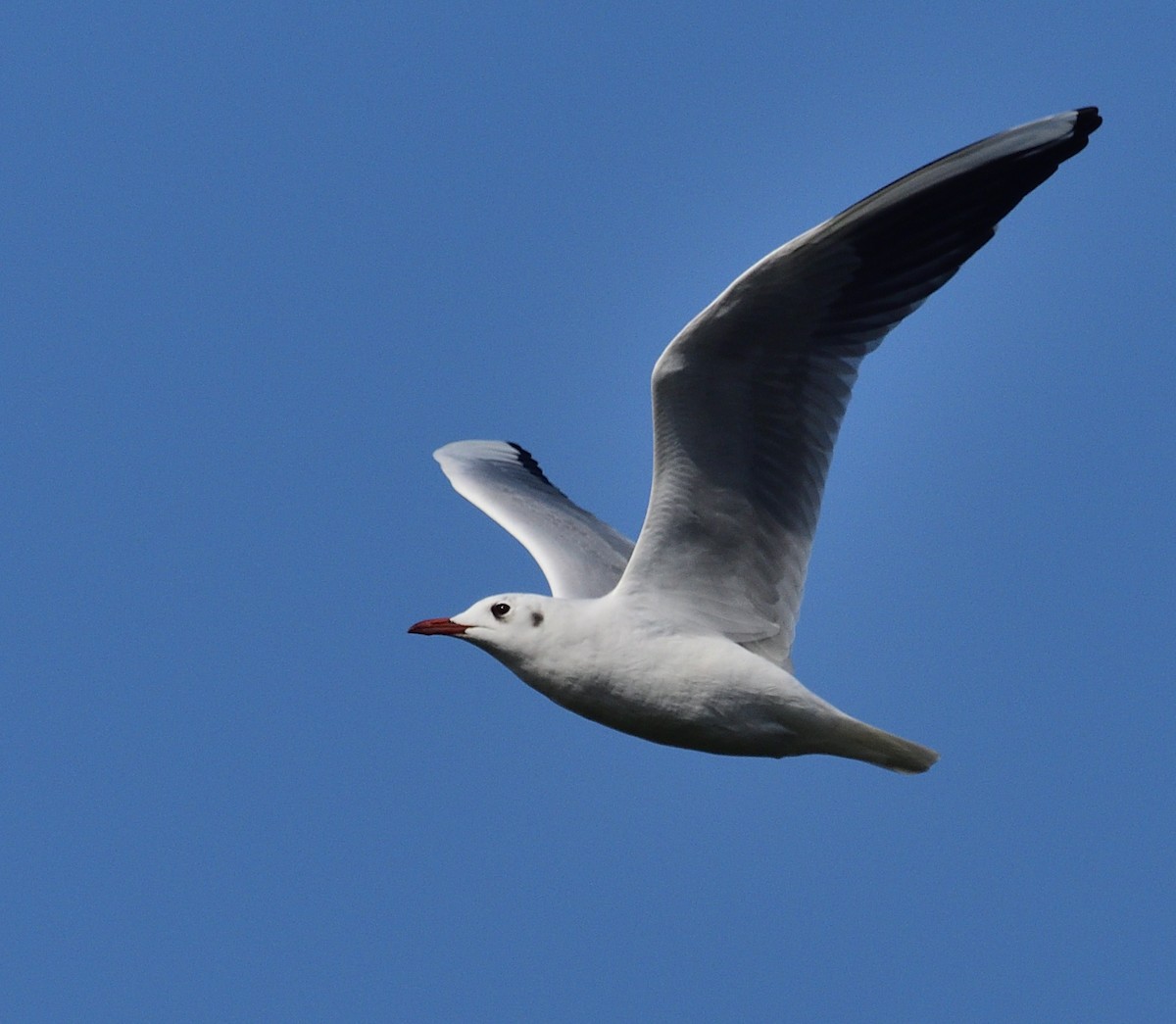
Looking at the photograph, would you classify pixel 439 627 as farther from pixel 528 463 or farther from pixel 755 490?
pixel 528 463

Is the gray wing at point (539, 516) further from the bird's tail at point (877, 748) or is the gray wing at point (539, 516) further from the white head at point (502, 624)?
the bird's tail at point (877, 748)

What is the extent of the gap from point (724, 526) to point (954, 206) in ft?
5.39

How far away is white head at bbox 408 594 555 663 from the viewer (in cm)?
957

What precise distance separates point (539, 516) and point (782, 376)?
280 centimetres

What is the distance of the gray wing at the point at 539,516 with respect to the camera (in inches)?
432

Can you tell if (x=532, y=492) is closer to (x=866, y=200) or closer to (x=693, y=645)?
(x=693, y=645)

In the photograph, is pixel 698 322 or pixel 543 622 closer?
pixel 698 322

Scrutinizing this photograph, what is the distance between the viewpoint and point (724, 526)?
962cm

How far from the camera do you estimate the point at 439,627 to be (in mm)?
9789

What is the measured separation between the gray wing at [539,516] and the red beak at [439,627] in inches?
35.7

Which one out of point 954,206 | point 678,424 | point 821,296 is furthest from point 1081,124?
point 678,424

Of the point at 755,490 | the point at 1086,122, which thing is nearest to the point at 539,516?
the point at 755,490

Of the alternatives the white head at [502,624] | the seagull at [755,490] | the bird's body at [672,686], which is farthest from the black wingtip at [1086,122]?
the white head at [502,624]

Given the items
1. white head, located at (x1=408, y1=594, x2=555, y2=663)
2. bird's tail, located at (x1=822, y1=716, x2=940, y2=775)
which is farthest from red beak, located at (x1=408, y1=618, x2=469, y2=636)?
bird's tail, located at (x1=822, y1=716, x2=940, y2=775)
